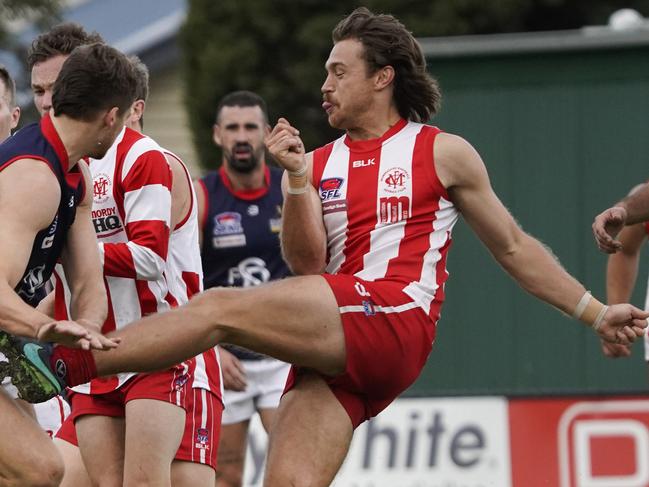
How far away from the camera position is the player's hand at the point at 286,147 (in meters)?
6.60

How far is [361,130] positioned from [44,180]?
156cm

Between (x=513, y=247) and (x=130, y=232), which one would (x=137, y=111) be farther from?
(x=513, y=247)

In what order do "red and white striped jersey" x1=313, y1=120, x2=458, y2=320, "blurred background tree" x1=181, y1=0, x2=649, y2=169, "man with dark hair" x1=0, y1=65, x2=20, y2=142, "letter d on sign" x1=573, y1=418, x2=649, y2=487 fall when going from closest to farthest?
"red and white striped jersey" x1=313, y1=120, x2=458, y2=320
"man with dark hair" x1=0, y1=65, x2=20, y2=142
"letter d on sign" x1=573, y1=418, x2=649, y2=487
"blurred background tree" x1=181, y1=0, x2=649, y2=169

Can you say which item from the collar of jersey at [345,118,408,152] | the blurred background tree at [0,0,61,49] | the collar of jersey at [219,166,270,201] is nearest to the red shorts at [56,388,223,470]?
the collar of jersey at [345,118,408,152]

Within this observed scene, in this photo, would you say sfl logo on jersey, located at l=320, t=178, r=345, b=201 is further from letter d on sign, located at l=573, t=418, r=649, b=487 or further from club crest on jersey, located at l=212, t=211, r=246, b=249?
letter d on sign, located at l=573, t=418, r=649, b=487

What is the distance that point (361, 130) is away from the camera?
714 cm

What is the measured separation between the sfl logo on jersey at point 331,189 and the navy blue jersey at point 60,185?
106 cm

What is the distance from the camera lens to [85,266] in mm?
6625

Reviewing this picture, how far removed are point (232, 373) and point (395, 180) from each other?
118 inches

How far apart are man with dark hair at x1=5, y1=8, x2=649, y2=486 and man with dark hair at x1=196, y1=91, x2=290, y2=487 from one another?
265cm

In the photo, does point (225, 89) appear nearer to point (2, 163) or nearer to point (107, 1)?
point (107, 1)

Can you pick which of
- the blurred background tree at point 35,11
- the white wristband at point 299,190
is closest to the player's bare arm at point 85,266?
the white wristband at point 299,190

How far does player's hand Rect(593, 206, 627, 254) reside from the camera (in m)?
7.20

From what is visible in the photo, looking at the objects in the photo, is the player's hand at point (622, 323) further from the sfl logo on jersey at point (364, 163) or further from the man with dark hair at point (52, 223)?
the man with dark hair at point (52, 223)
